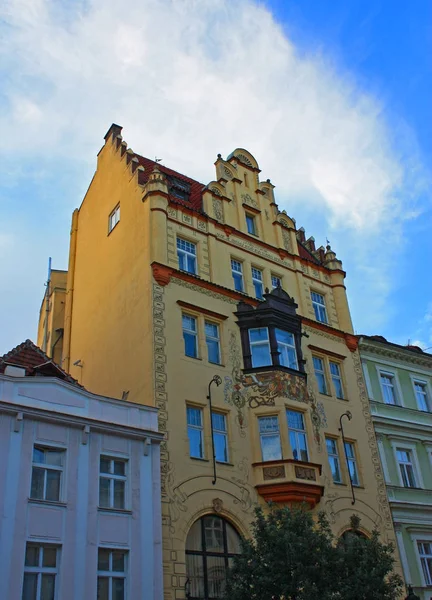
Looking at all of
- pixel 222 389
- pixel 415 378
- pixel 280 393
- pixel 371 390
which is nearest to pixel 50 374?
pixel 222 389

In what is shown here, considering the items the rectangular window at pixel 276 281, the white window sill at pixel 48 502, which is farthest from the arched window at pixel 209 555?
the rectangular window at pixel 276 281

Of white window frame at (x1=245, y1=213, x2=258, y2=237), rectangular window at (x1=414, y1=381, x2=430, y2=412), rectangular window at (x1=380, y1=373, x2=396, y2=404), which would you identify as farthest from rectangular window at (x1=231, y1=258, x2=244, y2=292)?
rectangular window at (x1=414, y1=381, x2=430, y2=412)

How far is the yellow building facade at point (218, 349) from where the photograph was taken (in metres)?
22.3

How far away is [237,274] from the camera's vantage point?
29.0m

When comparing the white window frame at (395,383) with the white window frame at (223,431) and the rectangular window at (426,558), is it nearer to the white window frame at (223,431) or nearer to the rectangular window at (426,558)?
the rectangular window at (426,558)

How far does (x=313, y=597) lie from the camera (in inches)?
659

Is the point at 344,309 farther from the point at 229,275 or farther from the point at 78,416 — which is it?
the point at 78,416

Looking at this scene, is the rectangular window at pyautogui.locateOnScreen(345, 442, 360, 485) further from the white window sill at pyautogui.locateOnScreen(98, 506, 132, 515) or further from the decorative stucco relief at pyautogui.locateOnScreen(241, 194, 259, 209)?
the decorative stucco relief at pyautogui.locateOnScreen(241, 194, 259, 209)

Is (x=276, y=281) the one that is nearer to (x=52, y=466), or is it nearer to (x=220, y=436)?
(x=220, y=436)

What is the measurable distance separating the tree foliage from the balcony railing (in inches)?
184

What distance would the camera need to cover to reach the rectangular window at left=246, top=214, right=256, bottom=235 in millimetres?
31234

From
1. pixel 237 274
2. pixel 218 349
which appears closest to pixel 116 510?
pixel 218 349

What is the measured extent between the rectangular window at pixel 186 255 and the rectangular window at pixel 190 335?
7.52ft

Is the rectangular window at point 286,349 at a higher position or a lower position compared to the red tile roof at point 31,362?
higher
